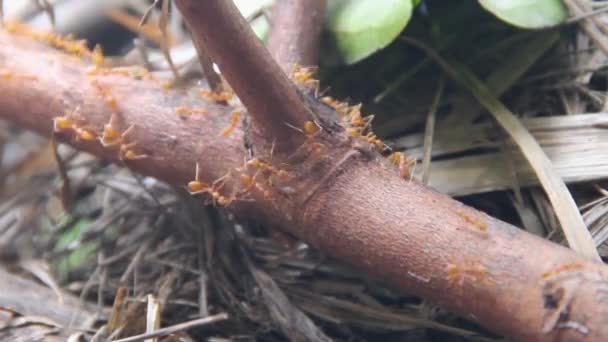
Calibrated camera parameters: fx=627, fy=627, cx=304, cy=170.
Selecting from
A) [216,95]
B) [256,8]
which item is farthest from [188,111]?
[256,8]

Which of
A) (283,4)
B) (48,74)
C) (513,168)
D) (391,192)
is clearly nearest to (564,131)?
(513,168)

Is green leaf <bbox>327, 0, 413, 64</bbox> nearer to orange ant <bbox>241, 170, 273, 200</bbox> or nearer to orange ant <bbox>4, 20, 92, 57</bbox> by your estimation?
orange ant <bbox>241, 170, 273, 200</bbox>

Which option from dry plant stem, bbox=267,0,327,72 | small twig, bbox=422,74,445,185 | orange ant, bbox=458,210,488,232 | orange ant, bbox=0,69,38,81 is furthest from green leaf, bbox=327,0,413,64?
orange ant, bbox=0,69,38,81

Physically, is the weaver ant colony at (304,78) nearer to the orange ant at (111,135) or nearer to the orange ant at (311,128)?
the orange ant at (311,128)

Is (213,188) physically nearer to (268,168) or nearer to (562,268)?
(268,168)

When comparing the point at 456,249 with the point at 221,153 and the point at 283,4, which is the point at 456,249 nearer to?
the point at 221,153
